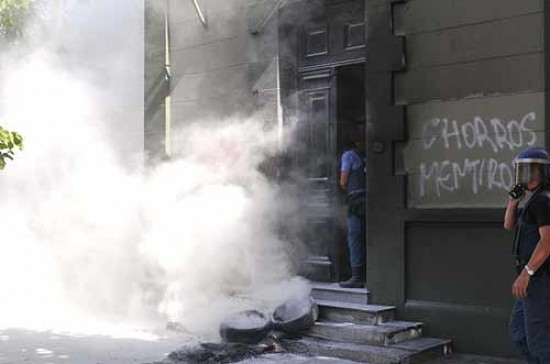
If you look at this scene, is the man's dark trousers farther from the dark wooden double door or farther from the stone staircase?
the dark wooden double door

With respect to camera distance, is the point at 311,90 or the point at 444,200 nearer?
the point at 444,200

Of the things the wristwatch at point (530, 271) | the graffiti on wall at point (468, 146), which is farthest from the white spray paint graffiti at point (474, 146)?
the wristwatch at point (530, 271)

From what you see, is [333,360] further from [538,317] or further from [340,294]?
[538,317]

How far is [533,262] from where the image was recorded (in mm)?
4500

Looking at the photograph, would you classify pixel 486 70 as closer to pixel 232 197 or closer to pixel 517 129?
pixel 517 129

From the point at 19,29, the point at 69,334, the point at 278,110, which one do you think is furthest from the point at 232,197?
the point at 19,29

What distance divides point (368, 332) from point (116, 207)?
4.17 meters

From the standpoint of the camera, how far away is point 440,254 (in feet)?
21.6

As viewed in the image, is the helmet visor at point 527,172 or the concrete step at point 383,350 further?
the concrete step at point 383,350

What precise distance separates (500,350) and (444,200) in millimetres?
1465

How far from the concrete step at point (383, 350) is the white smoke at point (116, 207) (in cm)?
96

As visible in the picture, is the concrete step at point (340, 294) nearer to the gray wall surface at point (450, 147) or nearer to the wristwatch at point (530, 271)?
the gray wall surface at point (450, 147)

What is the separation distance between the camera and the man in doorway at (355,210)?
739 centimetres

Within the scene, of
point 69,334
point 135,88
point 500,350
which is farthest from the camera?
point 135,88
